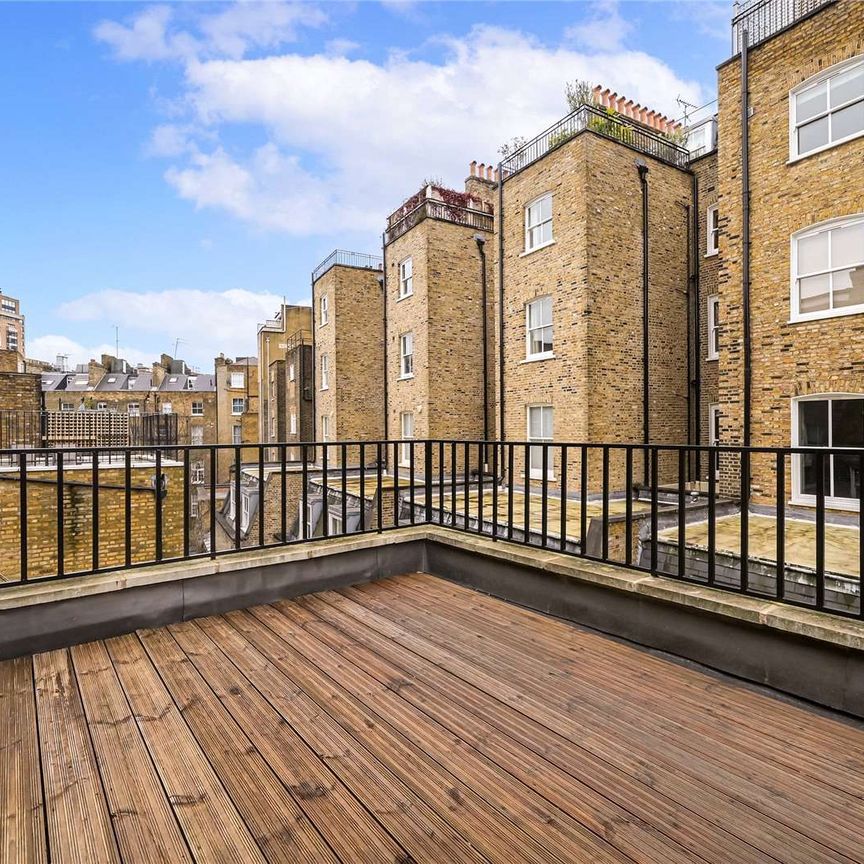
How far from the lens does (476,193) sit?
16281mm

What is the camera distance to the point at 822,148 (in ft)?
25.7

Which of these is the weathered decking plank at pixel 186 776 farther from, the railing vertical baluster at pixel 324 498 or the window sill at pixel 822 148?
the window sill at pixel 822 148

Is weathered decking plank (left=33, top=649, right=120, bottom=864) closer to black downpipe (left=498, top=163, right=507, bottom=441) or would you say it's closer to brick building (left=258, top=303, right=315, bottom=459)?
black downpipe (left=498, top=163, right=507, bottom=441)

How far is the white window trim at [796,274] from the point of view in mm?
7609

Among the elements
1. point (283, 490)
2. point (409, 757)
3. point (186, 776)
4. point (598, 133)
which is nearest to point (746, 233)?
point (598, 133)

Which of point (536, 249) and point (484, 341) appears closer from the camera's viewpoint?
point (536, 249)

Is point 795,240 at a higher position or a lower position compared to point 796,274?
higher

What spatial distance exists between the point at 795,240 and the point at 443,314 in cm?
871

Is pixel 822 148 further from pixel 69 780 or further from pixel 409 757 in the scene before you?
pixel 69 780

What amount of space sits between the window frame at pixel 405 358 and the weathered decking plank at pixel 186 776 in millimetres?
13614

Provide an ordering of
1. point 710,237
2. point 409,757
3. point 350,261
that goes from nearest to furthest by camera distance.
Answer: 1. point 409,757
2. point 710,237
3. point 350,261

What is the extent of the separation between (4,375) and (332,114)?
11907 millimetres

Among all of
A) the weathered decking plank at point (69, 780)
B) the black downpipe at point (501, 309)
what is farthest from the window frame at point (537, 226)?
the weathered decking plank at point (69, 780)

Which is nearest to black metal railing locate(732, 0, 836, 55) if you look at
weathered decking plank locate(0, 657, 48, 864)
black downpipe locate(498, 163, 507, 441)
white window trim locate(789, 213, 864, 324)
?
white window trim locate(789, 213, 864, 324)
